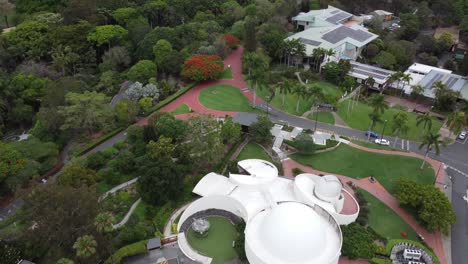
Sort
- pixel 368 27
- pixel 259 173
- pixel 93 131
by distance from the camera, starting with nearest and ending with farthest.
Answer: pixel 259 173 → pixel 93 131 → pixel 368 27

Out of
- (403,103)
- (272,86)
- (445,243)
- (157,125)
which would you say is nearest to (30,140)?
(157,125)

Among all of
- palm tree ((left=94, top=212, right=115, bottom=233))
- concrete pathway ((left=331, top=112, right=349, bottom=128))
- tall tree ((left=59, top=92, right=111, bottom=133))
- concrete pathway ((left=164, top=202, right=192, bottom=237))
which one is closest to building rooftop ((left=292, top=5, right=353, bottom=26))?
concrete pathway ((left=331, top=112, right=349, bottom=128))

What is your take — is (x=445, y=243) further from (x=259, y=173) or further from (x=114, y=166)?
(x=114, y=166)

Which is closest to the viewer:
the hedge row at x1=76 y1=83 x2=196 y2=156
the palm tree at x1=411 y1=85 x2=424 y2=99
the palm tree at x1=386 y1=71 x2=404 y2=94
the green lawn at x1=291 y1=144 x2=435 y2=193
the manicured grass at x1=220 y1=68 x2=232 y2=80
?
the green lawn at x1=291 y1=144 x2=435 y2=193

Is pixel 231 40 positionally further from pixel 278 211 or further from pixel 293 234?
pixel 293 234

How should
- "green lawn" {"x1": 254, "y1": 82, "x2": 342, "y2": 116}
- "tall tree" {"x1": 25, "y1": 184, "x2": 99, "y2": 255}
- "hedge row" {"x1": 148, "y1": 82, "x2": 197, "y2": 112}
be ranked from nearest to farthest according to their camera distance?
"tall tree" {"x1": 25, "y1": 184, "x2": 99, "y2": 255}, "hedge row" {"x1": 148, "y1": 82, "x2": 197, "y2": 112}, "green lawn" {"x1": 254, "y1": 82, "x2": 342, "y2": 116}

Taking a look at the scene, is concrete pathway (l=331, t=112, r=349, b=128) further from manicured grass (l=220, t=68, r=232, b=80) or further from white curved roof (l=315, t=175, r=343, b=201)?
manicured grass (l=220, t=68, r=232, b=80)
